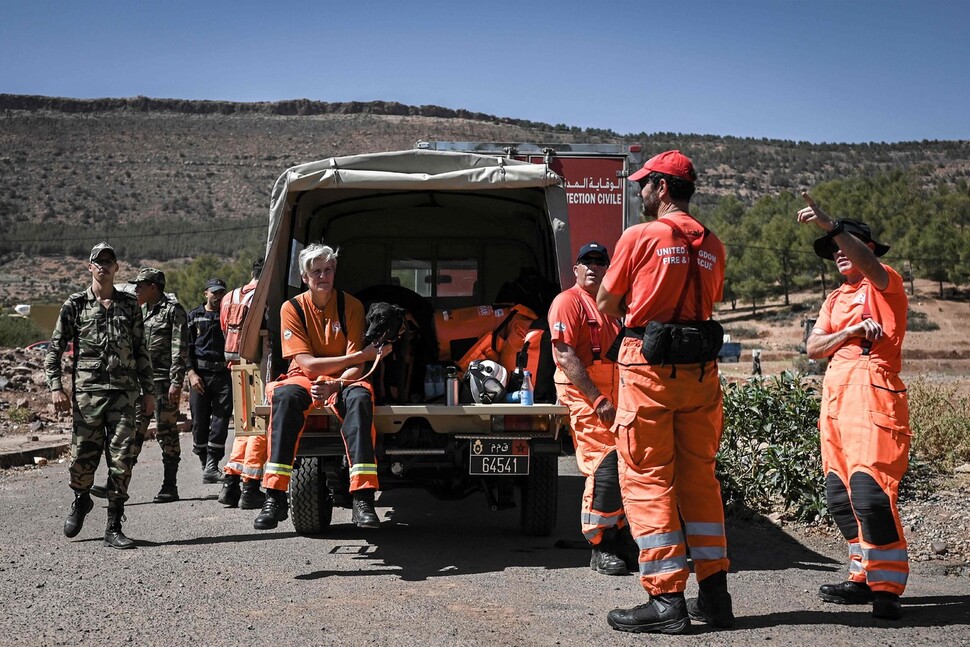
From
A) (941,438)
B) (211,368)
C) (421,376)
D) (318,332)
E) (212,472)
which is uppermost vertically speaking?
(318,332)

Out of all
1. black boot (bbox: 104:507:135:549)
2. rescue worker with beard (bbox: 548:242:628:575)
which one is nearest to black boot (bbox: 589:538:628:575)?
rescue worker with beard (bbox: 548:242:628:575)

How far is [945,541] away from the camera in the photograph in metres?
6.96

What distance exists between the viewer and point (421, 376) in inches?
305

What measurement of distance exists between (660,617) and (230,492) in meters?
5.16

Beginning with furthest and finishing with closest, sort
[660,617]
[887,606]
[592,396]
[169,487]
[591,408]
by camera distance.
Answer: [169,487] < [591,408] < [592,396] < [887,606] < [660,617]

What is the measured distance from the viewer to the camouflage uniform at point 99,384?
7301 mm

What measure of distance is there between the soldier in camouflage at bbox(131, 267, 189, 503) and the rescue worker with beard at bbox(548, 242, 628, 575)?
168 inches

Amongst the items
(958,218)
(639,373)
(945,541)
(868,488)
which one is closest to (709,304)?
(639,373)

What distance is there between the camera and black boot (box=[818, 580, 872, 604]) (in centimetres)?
535

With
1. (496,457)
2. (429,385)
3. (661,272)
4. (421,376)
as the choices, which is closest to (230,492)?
(421,376)

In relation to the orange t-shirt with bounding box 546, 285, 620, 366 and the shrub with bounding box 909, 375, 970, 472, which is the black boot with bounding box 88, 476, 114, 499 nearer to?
the orange t-shirt with bounding box 546, 285, 620, 366

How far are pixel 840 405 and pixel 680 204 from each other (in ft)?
4.36

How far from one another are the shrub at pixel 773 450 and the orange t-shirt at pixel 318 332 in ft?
10.9

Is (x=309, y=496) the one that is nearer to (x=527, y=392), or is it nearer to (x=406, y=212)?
(x=527, y=392)
